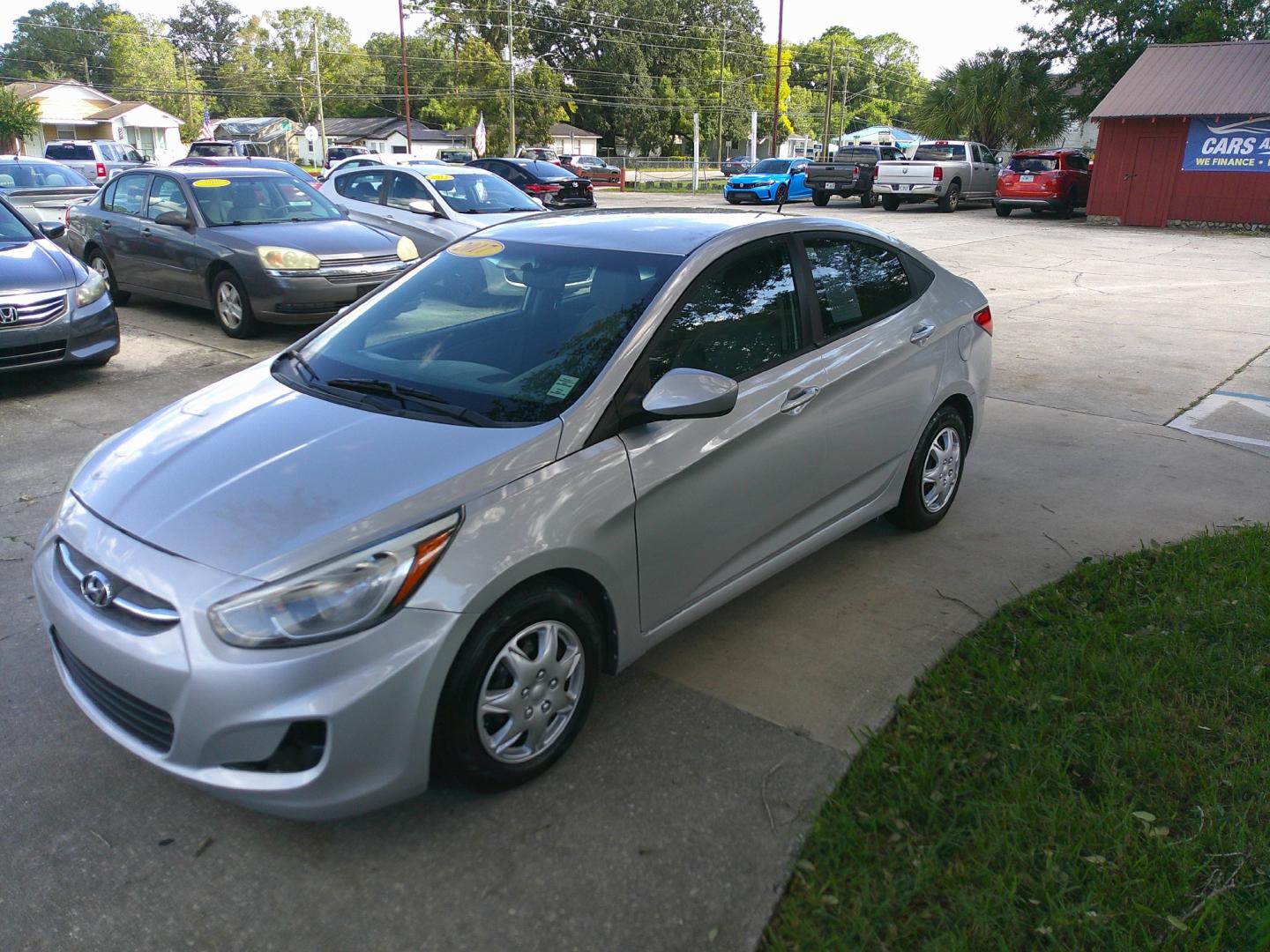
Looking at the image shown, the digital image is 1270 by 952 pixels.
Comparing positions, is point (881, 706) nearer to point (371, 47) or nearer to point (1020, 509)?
point (1020, 509)

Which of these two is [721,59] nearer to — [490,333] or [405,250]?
[405,250]

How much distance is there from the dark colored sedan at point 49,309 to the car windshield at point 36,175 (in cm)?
931

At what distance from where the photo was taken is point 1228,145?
79.5 ft

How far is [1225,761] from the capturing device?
9.86 ft

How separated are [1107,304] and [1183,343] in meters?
2.57

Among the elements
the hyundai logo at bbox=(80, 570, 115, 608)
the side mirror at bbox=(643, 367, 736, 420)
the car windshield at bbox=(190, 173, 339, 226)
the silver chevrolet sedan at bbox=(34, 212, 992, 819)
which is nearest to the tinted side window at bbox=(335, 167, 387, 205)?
the car windshield at bbox=(190, 173, 339, 226)

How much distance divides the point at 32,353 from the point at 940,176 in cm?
2621

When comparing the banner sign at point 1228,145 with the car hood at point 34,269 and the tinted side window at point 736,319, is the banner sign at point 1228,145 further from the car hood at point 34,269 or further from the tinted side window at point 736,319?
the car hood at point 34,269

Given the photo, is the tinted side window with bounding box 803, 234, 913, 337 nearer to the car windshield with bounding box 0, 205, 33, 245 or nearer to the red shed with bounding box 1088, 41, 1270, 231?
the car windshield with bounding box 0, 205, 33, 245

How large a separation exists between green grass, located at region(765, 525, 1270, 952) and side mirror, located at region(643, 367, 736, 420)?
119cm

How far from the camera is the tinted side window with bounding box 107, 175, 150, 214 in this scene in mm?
10305

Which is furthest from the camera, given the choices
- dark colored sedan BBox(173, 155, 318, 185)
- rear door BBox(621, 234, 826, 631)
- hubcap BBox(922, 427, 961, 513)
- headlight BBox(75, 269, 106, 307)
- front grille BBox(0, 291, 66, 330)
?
dark colored sedan BBox(173, 155, 318, 185)

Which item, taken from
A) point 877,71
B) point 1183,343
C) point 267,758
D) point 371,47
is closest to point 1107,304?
point 1183,343

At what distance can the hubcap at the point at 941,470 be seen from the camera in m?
4.81
